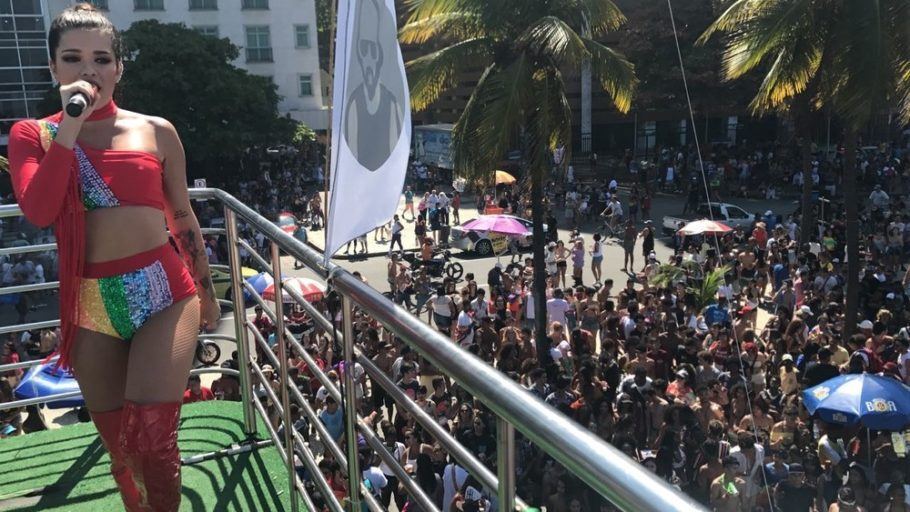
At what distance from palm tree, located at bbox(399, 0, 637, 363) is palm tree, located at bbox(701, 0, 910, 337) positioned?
1954mm

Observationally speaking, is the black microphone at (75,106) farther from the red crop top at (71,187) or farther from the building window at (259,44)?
the building window at (259,44)

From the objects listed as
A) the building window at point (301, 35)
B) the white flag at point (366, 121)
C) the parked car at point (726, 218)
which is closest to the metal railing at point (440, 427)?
the white flag at point (366, 121)

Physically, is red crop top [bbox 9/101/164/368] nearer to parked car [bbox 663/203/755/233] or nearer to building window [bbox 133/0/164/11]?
parked car [bbox 663/203/755/233]

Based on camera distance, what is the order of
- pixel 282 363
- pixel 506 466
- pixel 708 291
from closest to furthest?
pixel 506 466, pixel 282 363, pixel 708 291

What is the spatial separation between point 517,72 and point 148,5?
32.2 metres

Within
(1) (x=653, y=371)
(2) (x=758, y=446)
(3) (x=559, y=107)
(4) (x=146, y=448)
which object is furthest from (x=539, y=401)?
(3) (x=559, y=107)

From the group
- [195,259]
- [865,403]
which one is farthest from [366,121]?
[865,403]

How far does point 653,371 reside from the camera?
1012cm

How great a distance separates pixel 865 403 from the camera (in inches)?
302

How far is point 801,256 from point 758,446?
346 inches

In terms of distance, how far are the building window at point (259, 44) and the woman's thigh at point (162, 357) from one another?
4022cm

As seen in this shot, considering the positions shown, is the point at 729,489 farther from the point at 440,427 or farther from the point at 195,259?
the point at 440,427

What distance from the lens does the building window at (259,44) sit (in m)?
40.1

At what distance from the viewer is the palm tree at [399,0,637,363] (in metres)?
11.5
